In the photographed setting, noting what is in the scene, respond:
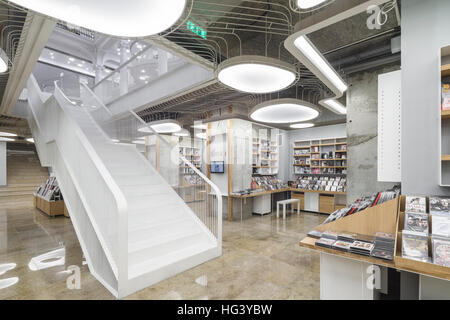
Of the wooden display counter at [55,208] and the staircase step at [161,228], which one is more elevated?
the staircase step at [161,228]

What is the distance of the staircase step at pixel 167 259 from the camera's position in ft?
10.7

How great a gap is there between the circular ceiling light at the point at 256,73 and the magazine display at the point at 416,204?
2.25 m

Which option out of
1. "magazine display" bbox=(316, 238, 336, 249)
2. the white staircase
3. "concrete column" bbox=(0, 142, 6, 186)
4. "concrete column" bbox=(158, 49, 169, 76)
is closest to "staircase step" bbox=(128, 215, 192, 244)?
the white staircase

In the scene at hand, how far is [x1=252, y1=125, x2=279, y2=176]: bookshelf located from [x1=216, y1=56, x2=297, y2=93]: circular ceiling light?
4.70m

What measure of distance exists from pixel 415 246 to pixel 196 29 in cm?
430

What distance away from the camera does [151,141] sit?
6.18m

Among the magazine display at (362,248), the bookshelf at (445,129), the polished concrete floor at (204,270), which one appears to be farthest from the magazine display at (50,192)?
the bookshelf at (445,129)

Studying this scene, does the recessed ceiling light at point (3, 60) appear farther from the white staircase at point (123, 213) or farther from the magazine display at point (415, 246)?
the magazine display at point (415, 246)

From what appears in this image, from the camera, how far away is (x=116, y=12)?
2.11 metres

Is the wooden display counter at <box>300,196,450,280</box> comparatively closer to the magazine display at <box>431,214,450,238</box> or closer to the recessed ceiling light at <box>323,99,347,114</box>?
the magazine display at <box>431,214,450,238</box>

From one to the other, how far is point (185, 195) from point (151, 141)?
194 centimetres

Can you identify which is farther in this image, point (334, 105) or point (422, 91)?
point (334, 105)

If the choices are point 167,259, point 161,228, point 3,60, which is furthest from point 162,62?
point 167,259

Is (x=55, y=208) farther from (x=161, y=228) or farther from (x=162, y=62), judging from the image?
(x=162, y=62)
